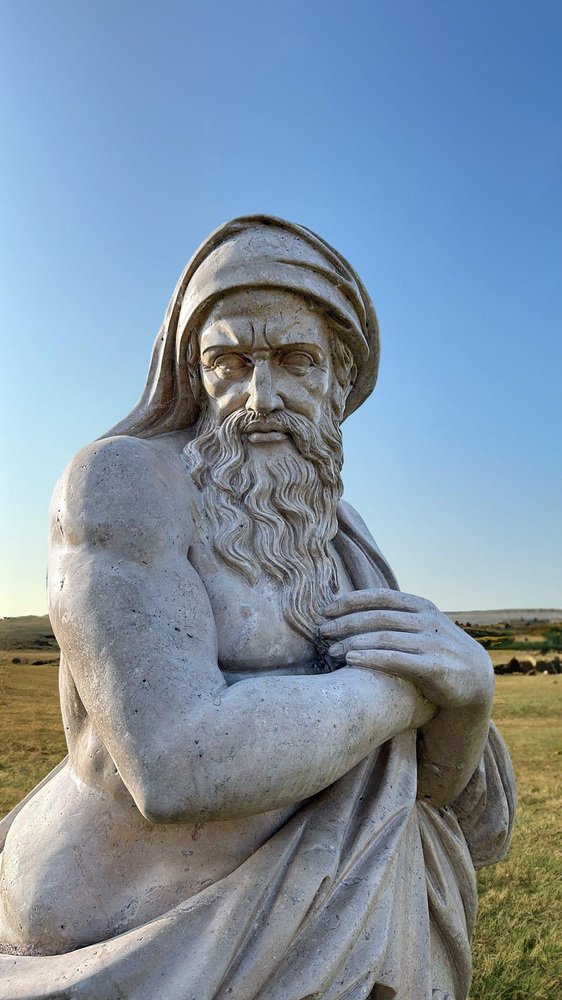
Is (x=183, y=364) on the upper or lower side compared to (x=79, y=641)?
upper

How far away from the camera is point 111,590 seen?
2.09 meters

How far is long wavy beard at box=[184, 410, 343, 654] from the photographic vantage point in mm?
2461

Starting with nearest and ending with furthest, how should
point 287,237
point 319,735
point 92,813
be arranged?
point 319,735, point 92,813, point 287,237

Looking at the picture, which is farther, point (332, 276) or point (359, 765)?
point (332, 276)

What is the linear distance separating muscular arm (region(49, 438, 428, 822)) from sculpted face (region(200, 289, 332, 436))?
1.36ft

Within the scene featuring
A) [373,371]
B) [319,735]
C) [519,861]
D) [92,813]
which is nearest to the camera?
[319,735]

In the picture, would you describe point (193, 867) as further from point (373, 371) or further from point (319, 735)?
point (373, 371)

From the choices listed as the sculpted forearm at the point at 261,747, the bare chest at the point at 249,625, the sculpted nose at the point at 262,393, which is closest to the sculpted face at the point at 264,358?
the sculpted nose at the point at 262,393

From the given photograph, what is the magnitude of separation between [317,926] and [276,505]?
124cm

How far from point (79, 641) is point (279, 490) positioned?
0.84m

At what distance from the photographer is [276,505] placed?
101 inches

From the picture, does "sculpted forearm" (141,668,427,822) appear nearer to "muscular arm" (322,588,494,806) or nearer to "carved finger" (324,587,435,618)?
"muscular arm" (322,588,494,806)

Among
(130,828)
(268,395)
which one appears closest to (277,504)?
(268,395)

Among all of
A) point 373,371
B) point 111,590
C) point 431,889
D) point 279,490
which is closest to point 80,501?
point 111,590
